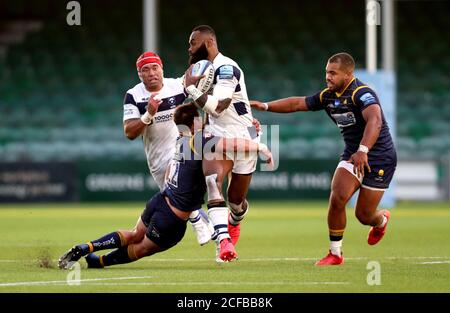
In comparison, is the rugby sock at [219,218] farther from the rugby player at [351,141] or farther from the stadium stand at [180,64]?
the stadium stand at [180,64]

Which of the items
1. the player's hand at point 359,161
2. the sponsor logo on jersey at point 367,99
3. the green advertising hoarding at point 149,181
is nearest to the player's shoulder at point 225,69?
the sponsor logo on jersey at point 367,99

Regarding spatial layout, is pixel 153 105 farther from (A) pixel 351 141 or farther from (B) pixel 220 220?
(A) pixel 351 141

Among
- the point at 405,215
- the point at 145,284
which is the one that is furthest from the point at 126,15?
the point at 145,284

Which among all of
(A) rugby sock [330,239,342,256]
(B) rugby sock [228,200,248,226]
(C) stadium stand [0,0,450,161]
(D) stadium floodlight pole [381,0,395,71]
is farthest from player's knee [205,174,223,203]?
(C) stadium stand [0,0,450,161]

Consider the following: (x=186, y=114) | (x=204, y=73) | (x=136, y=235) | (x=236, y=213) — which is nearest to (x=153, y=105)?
(x=186, y=114)

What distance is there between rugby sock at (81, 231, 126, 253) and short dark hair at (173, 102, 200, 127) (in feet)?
4.65

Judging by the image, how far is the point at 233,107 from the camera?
1117 cm

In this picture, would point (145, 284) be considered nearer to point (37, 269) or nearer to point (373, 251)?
point (37, 269)

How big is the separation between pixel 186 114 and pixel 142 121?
18.0 inches

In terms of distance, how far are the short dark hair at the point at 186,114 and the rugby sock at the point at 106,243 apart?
1.42m

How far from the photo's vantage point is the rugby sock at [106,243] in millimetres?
10453

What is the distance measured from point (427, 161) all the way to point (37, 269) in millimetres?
16771

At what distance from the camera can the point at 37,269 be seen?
1041 centimetres

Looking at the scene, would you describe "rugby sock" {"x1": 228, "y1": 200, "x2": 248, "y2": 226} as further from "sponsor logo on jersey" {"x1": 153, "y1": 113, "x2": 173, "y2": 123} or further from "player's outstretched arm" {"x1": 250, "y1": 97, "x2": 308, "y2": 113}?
"sponsor logo on jersey" {"x1": 153, "y1": 113, "x2": 173, "y2": 123}
